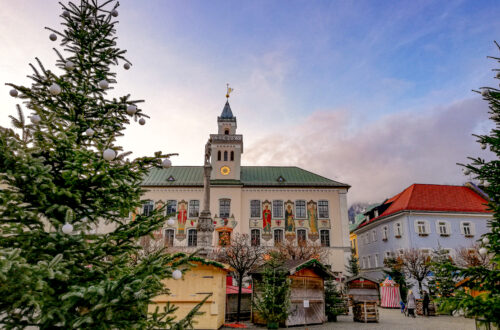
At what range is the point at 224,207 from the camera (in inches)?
1505

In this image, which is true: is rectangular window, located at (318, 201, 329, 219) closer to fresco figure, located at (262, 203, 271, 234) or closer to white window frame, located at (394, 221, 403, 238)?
fresco figure, located at (262, 203, 271, 234)

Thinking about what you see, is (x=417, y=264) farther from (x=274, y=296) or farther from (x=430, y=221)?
(x=274, y=296)

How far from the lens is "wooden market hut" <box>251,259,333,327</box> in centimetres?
1664

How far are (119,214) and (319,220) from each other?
3406cm

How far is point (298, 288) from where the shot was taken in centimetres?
1702

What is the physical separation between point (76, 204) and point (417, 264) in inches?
1152

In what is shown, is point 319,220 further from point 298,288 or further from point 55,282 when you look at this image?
point 55,282

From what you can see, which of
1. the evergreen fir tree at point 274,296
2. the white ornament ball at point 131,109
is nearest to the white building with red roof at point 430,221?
the evergreen fir tree at point 274,296

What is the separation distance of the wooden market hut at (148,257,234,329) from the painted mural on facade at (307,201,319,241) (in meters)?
23.9

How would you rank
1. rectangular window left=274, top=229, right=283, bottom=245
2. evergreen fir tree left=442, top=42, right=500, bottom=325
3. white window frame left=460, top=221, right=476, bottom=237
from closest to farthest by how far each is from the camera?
1. evergreen fir tree left=442, top=42, right=500, bottom=325
2. white window frame left=460, top=221, right=476, bottom=237
3. rectangular window left=274, top=229, right=283, bottom=245

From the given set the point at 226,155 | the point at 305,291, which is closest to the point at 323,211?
the point at 226,155

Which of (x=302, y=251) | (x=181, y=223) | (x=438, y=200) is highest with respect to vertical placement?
(x=438, y=200)

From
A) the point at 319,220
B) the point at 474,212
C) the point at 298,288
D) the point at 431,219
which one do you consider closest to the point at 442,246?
the point at 431,219

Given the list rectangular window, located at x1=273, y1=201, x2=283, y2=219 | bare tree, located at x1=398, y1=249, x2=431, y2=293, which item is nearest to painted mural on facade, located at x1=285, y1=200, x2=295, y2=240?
rectangular window, located at x1=273, y1=201, x2=283, y2=219
